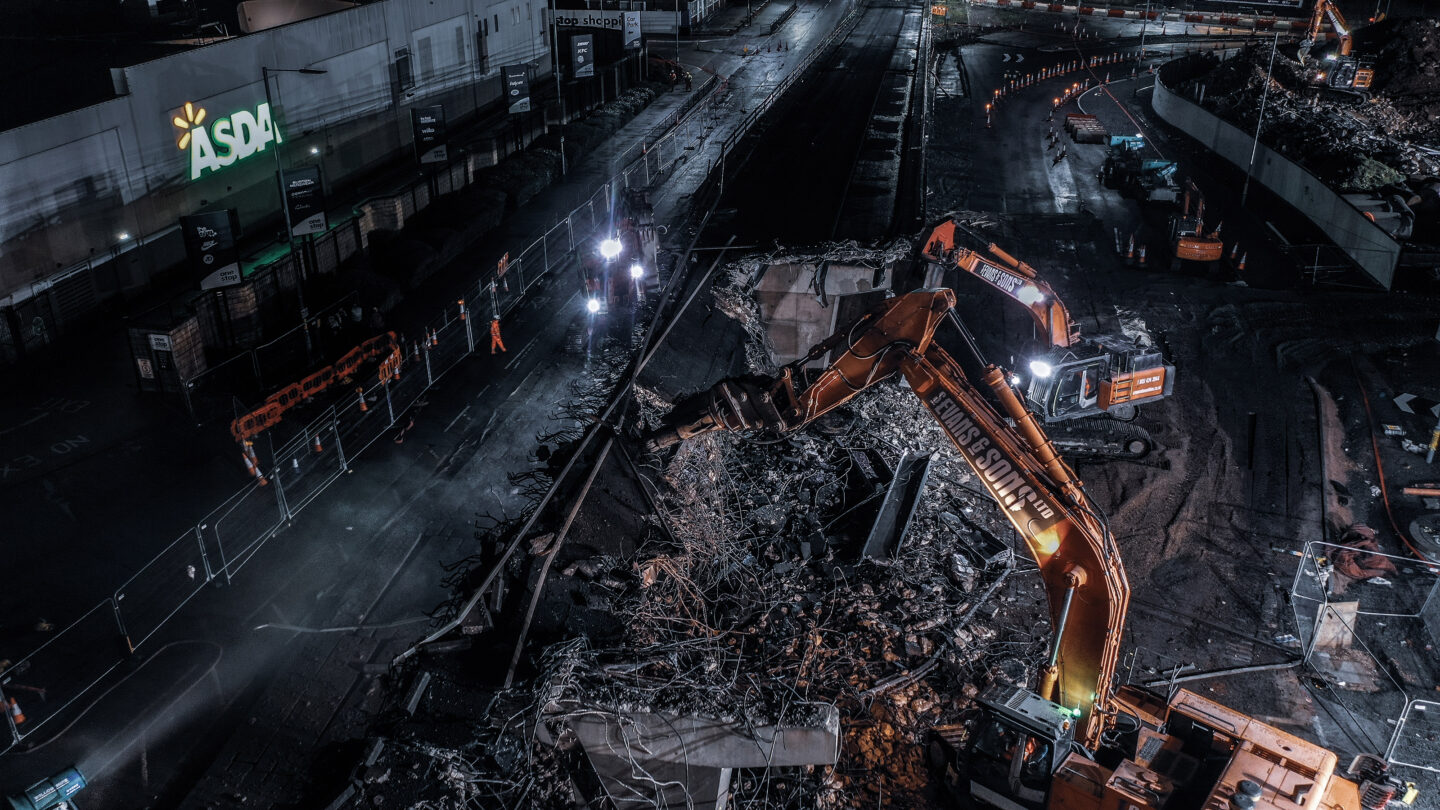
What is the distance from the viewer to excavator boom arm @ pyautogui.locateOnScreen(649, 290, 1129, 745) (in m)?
12.6

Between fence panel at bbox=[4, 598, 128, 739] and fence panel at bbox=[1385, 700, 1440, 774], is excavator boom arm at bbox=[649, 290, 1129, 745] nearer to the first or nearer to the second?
fence panel at bbox=[1385, 700, 1440, 774]

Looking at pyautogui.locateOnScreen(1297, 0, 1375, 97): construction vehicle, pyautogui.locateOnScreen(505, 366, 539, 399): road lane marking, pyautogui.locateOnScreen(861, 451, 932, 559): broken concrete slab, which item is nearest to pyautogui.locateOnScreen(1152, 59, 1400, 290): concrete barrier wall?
pyautogui.locateOnScreen(1297, 0, 1375, 97): construction vehicle

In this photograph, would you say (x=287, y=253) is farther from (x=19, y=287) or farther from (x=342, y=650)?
(x=342, y=650)

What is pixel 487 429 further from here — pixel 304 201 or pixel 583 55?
pixel 583 55

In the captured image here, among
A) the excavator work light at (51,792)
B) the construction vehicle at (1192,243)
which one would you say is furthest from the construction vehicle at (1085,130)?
the excavator work light at (51,792)

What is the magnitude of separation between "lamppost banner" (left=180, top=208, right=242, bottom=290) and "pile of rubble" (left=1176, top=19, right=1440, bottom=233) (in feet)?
116

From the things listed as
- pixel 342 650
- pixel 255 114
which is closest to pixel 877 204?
pixel 255 114

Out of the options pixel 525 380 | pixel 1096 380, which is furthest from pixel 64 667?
pixel 1096 380

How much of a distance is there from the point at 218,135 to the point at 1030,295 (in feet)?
79.1

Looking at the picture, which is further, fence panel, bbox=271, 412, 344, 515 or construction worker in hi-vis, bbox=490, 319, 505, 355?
construction worker in hi-vis, bbox=490, 319, 505, 355

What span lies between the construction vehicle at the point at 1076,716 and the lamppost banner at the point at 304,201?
16.9 metres

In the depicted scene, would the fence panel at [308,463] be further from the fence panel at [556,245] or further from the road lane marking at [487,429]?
the fence panel at [556,245]

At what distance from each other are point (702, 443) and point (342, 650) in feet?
28.1

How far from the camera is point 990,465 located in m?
13.5
